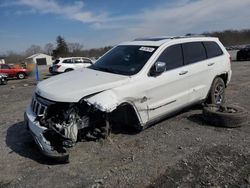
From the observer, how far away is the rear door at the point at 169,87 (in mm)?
5039

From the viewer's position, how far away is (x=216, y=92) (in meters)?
6.80

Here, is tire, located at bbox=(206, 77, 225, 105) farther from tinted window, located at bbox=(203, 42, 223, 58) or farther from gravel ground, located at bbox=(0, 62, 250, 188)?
gravel ground, located at bbox=(0, 62, 250, 188)

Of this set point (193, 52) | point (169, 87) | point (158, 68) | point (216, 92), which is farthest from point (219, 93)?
point (158, 68)

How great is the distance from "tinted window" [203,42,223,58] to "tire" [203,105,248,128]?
4.74ft

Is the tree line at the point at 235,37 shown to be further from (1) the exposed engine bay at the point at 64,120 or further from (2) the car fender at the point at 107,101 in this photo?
(1) the exposed engine bay at the point at 64,120

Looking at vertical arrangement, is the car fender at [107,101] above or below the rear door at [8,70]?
above

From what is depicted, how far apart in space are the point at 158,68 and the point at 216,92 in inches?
96.9

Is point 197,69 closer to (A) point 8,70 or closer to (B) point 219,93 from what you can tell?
(B) point 219,93

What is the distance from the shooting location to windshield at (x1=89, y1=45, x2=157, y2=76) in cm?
509

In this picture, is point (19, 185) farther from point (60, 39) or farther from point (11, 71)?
point (60, 39)

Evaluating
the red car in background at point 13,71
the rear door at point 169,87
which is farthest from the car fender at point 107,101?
the red car in background at point 13,71

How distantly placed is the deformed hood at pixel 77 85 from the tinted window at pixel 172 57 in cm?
108

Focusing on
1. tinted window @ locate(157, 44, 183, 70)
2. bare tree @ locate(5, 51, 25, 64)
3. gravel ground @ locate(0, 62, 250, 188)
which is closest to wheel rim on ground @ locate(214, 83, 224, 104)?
gravel ground @ locate(0, 62, 250, 188)

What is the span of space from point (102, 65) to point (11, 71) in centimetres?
1960
